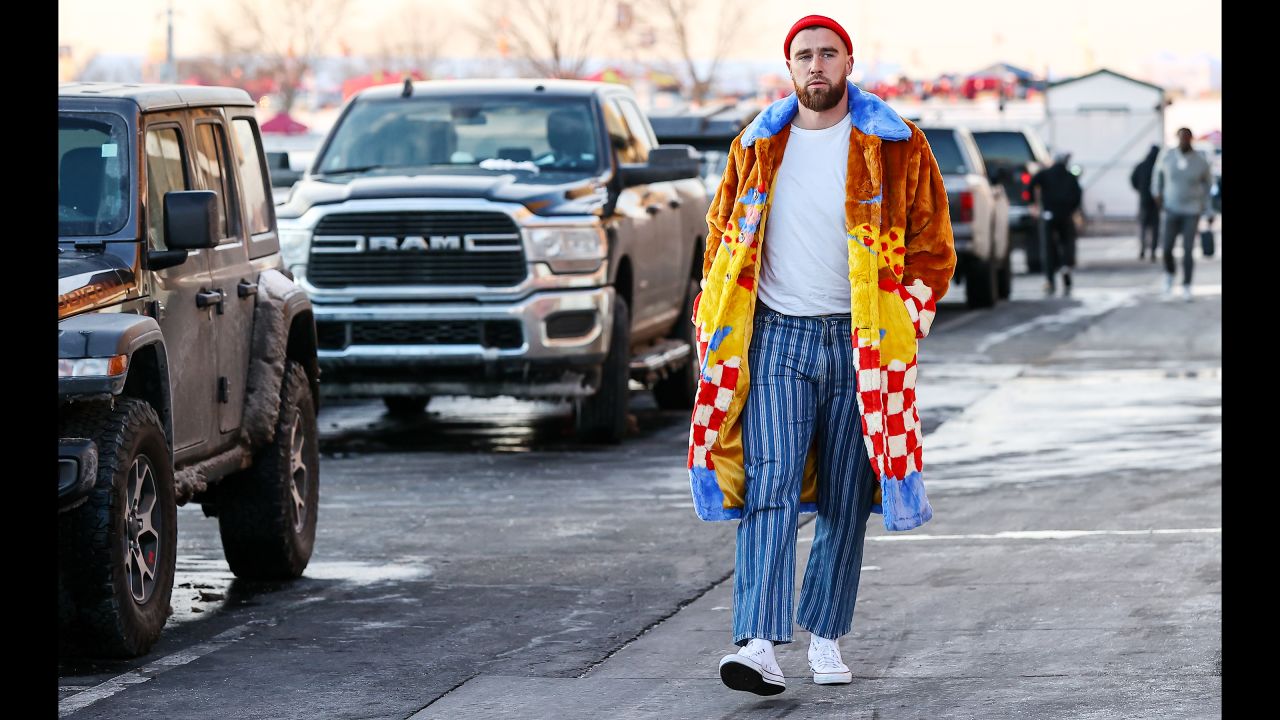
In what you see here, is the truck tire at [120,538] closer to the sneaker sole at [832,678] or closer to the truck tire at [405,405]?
the sneaker sole at [832,678]

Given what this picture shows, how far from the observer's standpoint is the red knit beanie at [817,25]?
6246mm

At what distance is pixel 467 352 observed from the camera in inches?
496

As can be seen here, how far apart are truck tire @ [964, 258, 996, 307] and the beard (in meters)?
18.5

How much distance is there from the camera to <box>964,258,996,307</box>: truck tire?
24.8 meters

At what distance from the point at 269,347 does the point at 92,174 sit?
47.1 inches

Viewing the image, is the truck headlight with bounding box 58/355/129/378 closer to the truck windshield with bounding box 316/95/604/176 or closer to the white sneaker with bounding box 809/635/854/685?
the white sneaker with bounding box 809/635/854/685

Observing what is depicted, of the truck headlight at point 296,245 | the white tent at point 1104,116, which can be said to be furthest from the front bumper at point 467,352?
the white tent at point 1104,116

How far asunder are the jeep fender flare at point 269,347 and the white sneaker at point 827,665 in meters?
2.72

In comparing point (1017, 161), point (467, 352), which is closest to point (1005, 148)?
point (1017, 161)

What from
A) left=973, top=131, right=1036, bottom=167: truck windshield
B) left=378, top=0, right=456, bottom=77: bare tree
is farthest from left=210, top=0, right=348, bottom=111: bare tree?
left=973, top=131, right=1036, bottom=167: truck windshield

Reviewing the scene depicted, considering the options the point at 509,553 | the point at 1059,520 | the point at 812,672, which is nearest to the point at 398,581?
the point at 509,553

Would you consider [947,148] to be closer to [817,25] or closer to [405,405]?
[405,405]

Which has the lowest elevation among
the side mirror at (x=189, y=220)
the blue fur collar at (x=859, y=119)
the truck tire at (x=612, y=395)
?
the truck tire at (x=612, y=395)
